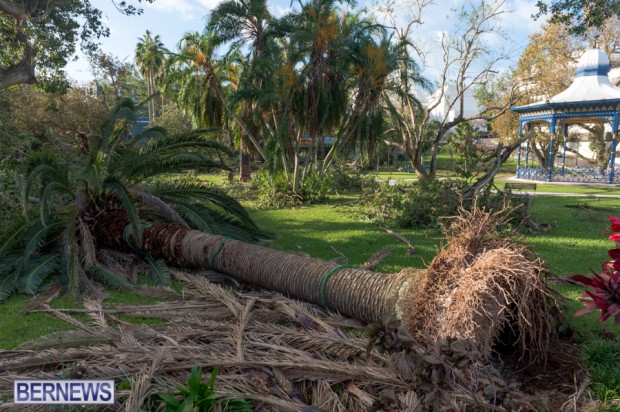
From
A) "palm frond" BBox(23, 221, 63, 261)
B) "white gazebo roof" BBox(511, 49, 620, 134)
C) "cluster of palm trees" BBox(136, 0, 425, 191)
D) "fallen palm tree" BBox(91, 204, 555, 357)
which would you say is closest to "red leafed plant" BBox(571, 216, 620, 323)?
"fallen palm tree" BBox(91, 204, 555, 357)

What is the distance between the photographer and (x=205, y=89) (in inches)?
754

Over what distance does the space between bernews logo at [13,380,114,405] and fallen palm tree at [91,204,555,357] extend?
1.97m

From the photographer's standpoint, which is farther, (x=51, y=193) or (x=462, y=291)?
(x=51, y=193)

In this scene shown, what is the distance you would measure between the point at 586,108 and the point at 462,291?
82.4 ft

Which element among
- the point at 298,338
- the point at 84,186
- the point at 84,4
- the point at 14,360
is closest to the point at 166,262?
the point at 84,186

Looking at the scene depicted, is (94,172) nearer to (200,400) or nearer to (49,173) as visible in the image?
(49,173)

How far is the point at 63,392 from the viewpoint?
268cm

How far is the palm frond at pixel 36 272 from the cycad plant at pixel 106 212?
0.03 ft

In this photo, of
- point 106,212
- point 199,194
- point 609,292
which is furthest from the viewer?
point 199,194

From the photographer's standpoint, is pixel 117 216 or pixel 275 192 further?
pixel 275 192

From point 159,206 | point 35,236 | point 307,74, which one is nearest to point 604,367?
point 159,206

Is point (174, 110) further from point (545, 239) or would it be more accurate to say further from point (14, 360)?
point (14, 360)

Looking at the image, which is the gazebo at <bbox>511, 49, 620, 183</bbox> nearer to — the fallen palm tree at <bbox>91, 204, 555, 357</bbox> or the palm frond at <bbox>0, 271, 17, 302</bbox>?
the fallen palm tree at <bbox>91, 204, 555, 357</bbox>

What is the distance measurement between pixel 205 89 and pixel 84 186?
44.1 ft
